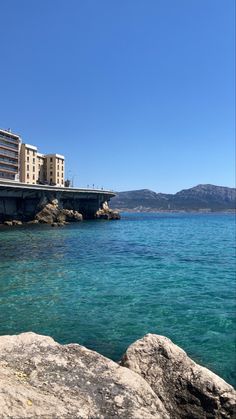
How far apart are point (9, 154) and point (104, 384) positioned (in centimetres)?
11109

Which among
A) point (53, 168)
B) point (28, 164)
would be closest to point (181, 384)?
point (28, 164)

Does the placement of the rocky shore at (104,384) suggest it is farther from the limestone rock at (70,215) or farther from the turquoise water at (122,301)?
the limestone rock at (70,215)

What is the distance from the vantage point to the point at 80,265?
3080 centimetres

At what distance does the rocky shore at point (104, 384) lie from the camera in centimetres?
516

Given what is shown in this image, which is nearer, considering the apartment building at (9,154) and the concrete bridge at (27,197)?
the concrete bridge at (27,197)

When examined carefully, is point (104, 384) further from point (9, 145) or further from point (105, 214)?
point (9, 145)

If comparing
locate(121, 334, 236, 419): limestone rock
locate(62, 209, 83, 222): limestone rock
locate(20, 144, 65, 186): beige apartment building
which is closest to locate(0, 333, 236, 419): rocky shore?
locate(121, 334, 236, 419): limestone rock

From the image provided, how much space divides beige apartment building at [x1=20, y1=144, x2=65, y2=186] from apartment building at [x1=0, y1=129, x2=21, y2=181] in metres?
1.98

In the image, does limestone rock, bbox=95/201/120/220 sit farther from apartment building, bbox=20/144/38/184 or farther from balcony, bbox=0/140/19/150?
balcony, bbox=0/140/19/150

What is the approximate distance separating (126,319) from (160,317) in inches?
64.8

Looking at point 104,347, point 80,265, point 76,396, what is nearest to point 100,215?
point 80,265

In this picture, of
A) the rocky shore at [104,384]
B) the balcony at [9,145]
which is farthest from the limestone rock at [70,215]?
the rocky shore at [104,384]

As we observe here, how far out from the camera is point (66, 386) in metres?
5.77

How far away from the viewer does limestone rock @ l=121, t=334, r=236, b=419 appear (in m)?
6.61
